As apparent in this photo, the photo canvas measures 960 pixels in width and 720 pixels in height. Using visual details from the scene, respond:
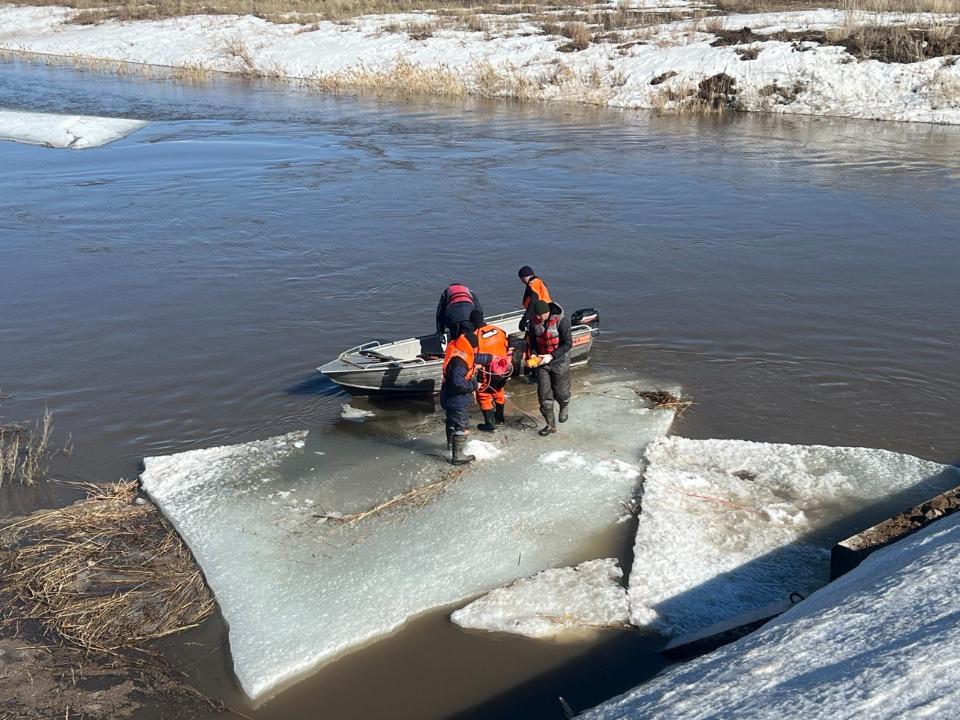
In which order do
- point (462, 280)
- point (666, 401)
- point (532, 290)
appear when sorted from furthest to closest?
point (462, 280)
point (666, 401)
point (532, 290)

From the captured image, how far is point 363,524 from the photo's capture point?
26.6 ft

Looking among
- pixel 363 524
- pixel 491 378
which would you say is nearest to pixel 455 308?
pixel 491 378

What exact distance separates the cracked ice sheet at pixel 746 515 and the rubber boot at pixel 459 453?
1.82 metres

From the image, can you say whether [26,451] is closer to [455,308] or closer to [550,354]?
[455,308]

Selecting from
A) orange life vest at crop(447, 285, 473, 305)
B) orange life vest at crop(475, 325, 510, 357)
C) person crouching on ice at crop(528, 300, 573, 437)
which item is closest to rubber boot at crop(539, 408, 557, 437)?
→ person crouching on ice at crop(528, 300, 573, 437)

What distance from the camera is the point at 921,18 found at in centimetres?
3056

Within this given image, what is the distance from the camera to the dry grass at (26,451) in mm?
9009

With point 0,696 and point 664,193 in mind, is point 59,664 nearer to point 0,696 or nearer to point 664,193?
point 0,696

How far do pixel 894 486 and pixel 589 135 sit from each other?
19.0m

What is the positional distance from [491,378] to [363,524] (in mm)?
2277

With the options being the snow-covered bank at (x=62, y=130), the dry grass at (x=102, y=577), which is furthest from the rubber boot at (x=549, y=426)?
the snow-covered bank at (x=62, y=130)

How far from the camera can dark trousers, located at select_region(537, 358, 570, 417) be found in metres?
9.60

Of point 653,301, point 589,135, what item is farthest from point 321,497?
point 589,135

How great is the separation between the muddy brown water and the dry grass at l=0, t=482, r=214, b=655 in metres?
0.47
